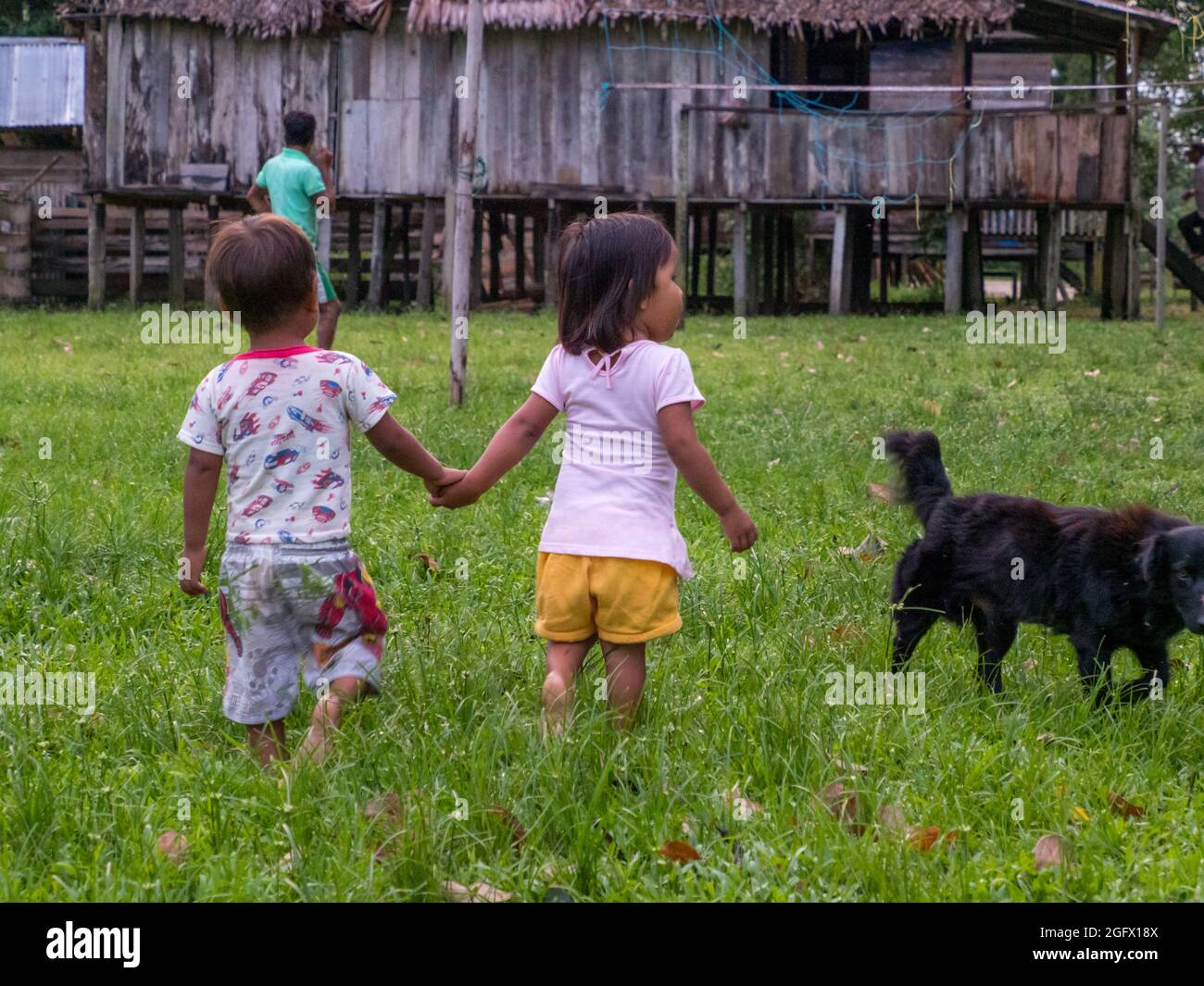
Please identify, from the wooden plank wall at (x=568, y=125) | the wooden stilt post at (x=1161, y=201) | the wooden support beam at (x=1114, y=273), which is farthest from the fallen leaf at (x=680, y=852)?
the wooden support beam at (x=1114, y=273)

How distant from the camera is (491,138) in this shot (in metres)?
20.9

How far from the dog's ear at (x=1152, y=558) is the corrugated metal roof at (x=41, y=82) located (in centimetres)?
2870

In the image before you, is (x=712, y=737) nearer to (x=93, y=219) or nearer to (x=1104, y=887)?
(x=1104, y=887)

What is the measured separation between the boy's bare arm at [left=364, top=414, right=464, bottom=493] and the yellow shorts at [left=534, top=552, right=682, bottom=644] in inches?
15.6

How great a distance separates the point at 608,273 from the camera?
12.3 feet

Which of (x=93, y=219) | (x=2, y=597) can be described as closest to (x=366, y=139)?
Result: (x=93, y=219)

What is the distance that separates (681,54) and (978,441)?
13430mm

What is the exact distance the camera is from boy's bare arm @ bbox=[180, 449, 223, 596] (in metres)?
3.67

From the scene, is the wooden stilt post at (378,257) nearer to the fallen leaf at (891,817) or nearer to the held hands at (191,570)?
the held hands at (191,570)

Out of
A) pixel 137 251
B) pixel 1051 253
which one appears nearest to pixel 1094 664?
pixel 1051 253

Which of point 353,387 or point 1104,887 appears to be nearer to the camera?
point 1104,887

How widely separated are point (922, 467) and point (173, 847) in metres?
2.65

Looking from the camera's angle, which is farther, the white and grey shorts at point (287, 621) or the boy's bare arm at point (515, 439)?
the boy's bare arm at point (515, 439)

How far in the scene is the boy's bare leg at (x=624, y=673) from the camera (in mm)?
3752
